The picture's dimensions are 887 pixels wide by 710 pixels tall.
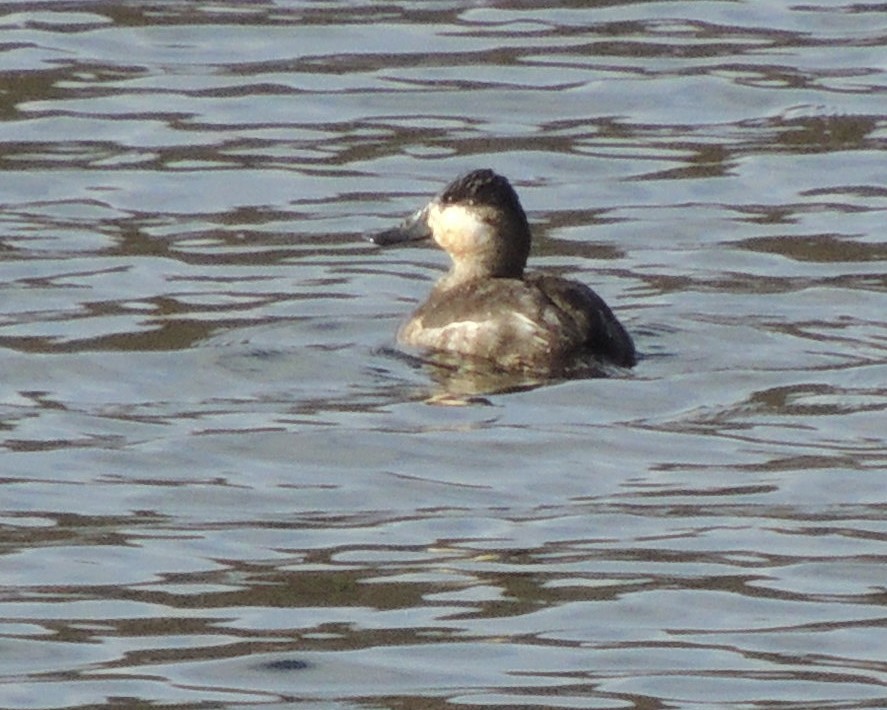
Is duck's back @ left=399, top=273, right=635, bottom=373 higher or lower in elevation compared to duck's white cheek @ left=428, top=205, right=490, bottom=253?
lower

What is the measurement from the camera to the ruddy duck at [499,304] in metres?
10.5

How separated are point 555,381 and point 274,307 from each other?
183cm

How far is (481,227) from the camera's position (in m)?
11.6

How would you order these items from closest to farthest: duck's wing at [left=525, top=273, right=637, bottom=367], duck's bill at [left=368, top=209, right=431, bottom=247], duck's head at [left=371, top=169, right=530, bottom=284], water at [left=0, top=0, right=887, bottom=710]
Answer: water at [left=0, top=0, right=887, bottom=710]
duck's wing at [left=525, top=273, right=637, bottom=367]
duck's head at [left=371, top=169, right=530, bottom=284]
duck's bill at [left=368, top=209, right=431, bottom=247]

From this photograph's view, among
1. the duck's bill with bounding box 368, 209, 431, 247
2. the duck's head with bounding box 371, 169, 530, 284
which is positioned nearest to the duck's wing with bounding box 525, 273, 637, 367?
the duck's head with bounding box 371, 169, 530, 284

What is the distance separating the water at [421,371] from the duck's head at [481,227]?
370mm

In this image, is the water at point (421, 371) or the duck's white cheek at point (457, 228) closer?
the water at point (421, 371)

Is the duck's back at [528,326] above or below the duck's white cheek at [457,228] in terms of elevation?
below

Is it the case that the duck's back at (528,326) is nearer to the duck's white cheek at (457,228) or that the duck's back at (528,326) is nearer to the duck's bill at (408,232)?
the duck's white cheek at (457,228)

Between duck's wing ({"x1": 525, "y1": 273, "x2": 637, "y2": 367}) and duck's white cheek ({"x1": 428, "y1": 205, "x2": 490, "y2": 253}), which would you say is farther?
duck's white cheek ({"x1": 428, "y1": 205, "x2": 490, "y2": 253})

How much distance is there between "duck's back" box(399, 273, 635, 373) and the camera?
34.4 feet

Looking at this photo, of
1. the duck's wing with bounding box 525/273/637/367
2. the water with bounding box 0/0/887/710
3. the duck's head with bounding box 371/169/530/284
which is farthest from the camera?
the duck's head with bounding box 371/169/530/284

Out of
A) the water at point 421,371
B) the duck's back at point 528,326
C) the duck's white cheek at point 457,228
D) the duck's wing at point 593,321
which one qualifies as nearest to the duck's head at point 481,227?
the duck's white cheek at point 457,228

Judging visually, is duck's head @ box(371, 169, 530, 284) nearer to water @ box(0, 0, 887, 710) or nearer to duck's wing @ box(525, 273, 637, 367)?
water @ box(0, 0, 887, 710)
